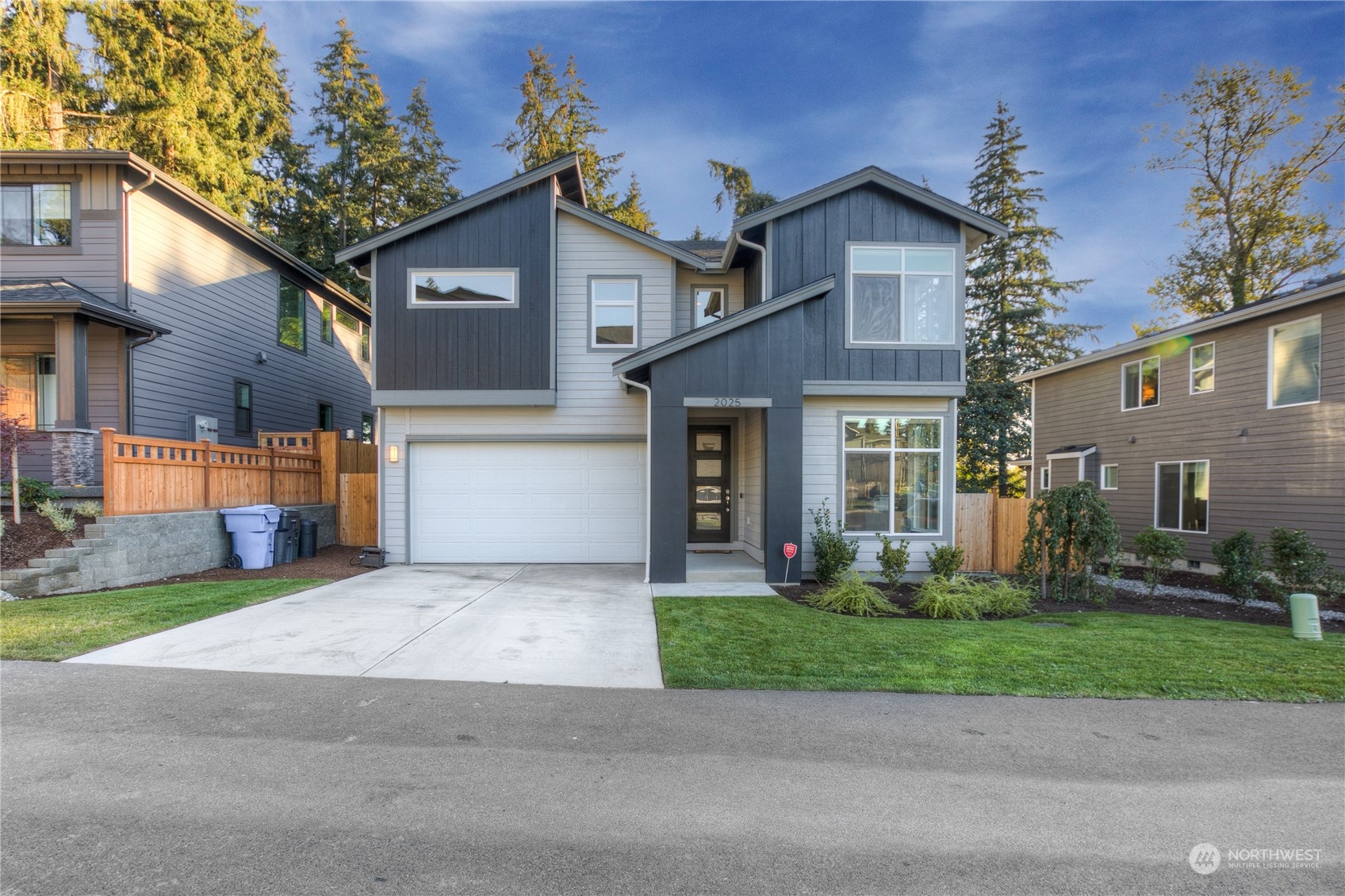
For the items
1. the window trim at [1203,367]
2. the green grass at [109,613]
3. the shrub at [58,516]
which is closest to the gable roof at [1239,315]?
the window trim at [1203,367]

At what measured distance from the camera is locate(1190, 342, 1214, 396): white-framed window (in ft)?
40.4

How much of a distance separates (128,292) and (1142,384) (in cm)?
2115

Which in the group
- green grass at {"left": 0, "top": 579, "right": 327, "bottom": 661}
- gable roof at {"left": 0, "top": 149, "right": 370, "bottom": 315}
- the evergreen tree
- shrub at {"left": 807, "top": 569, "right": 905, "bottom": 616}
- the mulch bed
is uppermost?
the evergreen tree

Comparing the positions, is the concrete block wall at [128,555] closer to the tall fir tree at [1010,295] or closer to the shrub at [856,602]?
the shrub at [856,602]

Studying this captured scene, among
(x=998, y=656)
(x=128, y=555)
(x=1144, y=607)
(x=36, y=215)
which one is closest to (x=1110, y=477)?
(x=1144, y=607)

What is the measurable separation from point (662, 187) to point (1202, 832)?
2592cm

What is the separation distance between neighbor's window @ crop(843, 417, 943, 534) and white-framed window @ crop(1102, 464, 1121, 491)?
26.1 feet

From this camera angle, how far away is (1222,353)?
12008 mm

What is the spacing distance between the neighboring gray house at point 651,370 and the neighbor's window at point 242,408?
574 cm

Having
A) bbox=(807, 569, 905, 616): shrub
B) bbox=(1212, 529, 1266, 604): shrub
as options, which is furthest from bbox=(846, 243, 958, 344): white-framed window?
bbox=(1212, 529, 1266, 604): shrub

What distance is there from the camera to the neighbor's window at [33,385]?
36.0 ft

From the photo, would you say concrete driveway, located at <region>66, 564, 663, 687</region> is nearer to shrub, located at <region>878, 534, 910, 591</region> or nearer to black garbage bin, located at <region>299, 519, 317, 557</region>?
black garbage bin, located at <region>299, 519, 317, 557</region>

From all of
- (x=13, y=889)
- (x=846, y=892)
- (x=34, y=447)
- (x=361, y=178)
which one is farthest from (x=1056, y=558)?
(x=361, y=178)

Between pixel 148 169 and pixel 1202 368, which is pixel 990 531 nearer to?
pixel 1202 368
